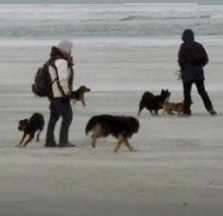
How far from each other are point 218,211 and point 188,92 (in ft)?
28.6

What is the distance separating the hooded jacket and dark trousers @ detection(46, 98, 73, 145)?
0.15m

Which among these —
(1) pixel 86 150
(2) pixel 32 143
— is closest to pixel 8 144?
(2) pixel 32 143

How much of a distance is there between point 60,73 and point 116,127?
3.43 ft

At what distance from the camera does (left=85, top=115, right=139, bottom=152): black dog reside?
13.4m

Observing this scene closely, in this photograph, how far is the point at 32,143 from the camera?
1464 cm

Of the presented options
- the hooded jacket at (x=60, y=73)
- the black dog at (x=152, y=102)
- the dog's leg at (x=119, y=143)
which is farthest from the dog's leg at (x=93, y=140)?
the black dog at (x=152, y=102)

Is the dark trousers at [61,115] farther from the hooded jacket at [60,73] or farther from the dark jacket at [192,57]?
the dark jacket at [192,57]

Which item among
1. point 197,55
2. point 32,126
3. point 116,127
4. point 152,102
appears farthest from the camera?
point 152,102

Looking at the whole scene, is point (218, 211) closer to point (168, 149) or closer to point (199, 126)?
point (168, 149)

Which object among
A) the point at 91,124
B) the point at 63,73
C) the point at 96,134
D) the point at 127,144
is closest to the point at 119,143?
the point at 127,144

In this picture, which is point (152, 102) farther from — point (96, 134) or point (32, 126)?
point (96, 134)

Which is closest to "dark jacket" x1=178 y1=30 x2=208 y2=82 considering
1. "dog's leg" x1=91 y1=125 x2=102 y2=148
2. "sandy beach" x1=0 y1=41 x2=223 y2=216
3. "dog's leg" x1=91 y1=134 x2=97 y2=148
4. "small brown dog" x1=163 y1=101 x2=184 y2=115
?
"small brown dog" x1=163 y1=101 x2=184 y2=115

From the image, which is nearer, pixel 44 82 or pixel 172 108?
pixel 44 82

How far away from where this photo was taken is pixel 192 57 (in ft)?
58.9
